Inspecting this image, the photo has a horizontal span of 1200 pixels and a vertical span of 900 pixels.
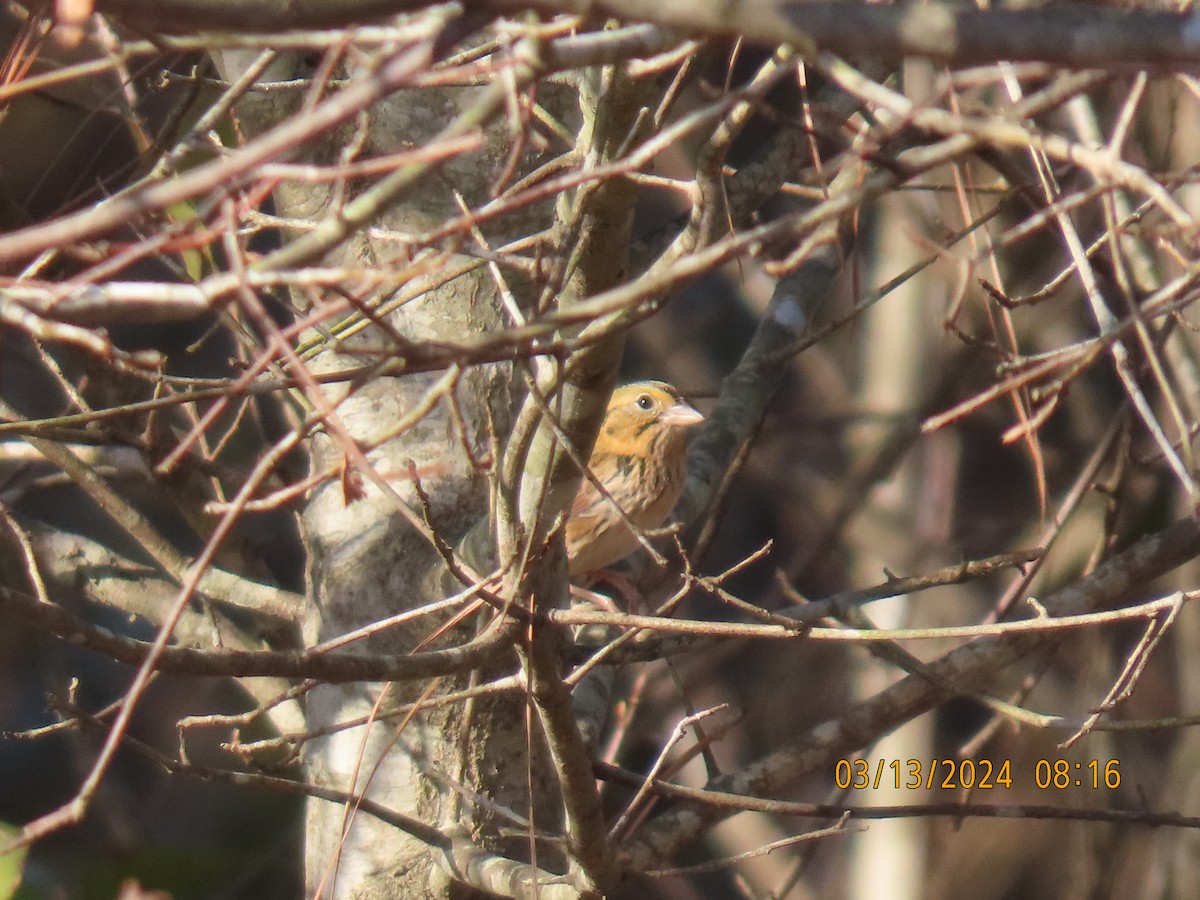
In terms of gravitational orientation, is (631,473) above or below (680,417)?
below

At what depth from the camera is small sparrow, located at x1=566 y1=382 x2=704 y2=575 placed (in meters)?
4.89

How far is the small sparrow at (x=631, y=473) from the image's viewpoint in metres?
4.89

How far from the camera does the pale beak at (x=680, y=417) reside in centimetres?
521

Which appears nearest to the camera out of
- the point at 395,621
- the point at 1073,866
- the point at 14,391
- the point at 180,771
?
the point at 395,621

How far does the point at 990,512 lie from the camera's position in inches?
330

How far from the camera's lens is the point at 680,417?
5.24 meters

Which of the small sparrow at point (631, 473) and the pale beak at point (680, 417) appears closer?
the small sparrow at point (631, 473)

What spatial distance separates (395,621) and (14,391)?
215 inches

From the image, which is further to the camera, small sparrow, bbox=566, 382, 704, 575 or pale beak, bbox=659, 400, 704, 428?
pale beak, bbox=659, 400, 704, 428

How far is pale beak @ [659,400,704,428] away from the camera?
17.1ft

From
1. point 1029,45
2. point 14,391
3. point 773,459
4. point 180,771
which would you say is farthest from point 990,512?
point 1029,45

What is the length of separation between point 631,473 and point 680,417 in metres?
0.28

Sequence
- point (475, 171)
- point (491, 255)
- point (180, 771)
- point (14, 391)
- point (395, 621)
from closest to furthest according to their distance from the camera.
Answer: point (491, 255) → point (395, 621) → point (180, 771) → point (475, 171) → point (14, 391)

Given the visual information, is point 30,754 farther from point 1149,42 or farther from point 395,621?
point 1149,42
